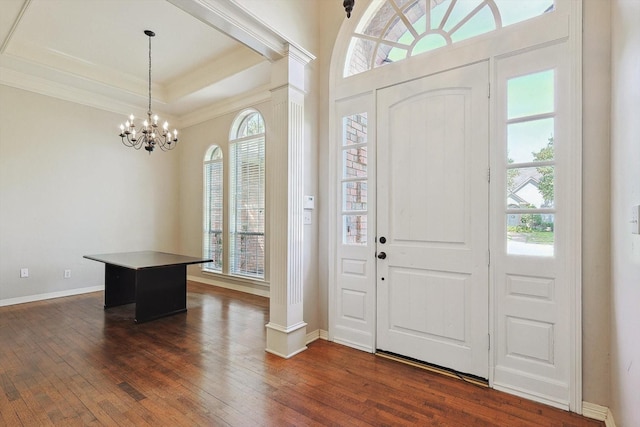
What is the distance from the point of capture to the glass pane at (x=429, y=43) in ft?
8.66

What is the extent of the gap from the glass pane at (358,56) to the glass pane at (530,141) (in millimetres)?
1460

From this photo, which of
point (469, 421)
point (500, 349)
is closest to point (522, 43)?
point (500, 349)

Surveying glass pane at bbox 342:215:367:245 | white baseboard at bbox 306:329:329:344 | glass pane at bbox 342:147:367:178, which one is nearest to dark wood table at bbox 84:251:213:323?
white baseboard at bbox 306:329:329:344

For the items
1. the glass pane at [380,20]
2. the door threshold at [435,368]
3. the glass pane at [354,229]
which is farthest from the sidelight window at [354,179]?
the door threshold at [435,368]

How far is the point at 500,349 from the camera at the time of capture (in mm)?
2338

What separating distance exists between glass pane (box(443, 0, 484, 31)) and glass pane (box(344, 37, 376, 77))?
2.25ft

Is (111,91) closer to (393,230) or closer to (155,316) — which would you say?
(155,316)

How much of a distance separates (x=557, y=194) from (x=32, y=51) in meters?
6.28

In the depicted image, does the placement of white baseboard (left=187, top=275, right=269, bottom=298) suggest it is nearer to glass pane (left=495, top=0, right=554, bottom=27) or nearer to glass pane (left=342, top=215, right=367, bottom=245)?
glass pane (left=342, top=215, right=367, bottom=245)

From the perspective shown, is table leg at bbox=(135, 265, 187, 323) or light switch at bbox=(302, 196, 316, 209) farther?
table leg at bbox=(135, 265, 187, 323)

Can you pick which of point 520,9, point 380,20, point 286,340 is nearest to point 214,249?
point 286,340

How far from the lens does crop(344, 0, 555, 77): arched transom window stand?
236 cm

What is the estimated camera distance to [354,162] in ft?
10.2

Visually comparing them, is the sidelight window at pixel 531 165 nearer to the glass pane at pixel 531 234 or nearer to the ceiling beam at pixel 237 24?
the glass pane at pixel 531 234
